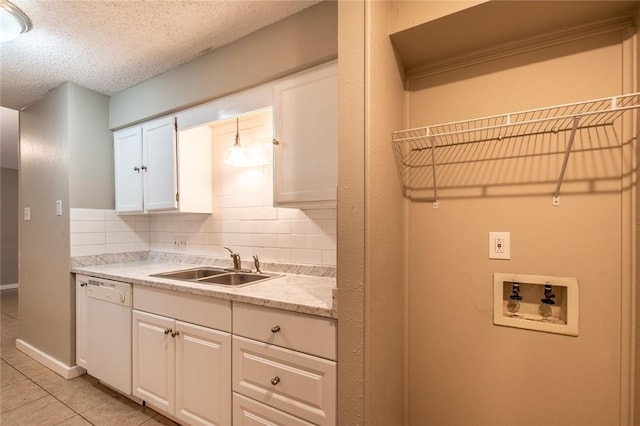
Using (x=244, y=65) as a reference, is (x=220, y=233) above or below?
below

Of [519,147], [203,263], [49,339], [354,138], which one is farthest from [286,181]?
[49,339]

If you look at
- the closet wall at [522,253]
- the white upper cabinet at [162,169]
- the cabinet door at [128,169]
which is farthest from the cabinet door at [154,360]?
the closet wall at [522,253]

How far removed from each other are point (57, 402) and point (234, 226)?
172 cm

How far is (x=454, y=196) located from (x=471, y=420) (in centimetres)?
99

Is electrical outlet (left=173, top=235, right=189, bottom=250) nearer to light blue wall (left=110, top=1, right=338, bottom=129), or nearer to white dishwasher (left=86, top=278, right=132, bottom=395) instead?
white dishwasher (left=86, top=278, right=132, bottom=395)

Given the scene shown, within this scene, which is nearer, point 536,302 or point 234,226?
point 536,302

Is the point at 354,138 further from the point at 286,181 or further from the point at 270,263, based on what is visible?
the point at 270,263

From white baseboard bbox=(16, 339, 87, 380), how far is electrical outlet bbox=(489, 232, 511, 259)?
10.4 ft

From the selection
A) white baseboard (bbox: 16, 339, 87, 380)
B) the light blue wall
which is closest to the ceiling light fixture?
the light blue wall

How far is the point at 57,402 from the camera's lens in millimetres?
2049

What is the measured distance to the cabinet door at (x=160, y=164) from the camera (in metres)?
2.23

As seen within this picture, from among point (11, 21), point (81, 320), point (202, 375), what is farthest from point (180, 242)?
point (11, 21)

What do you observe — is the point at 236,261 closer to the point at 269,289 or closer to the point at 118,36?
the point at 269,289

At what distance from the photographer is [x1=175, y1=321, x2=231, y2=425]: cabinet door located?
1.49 meters
